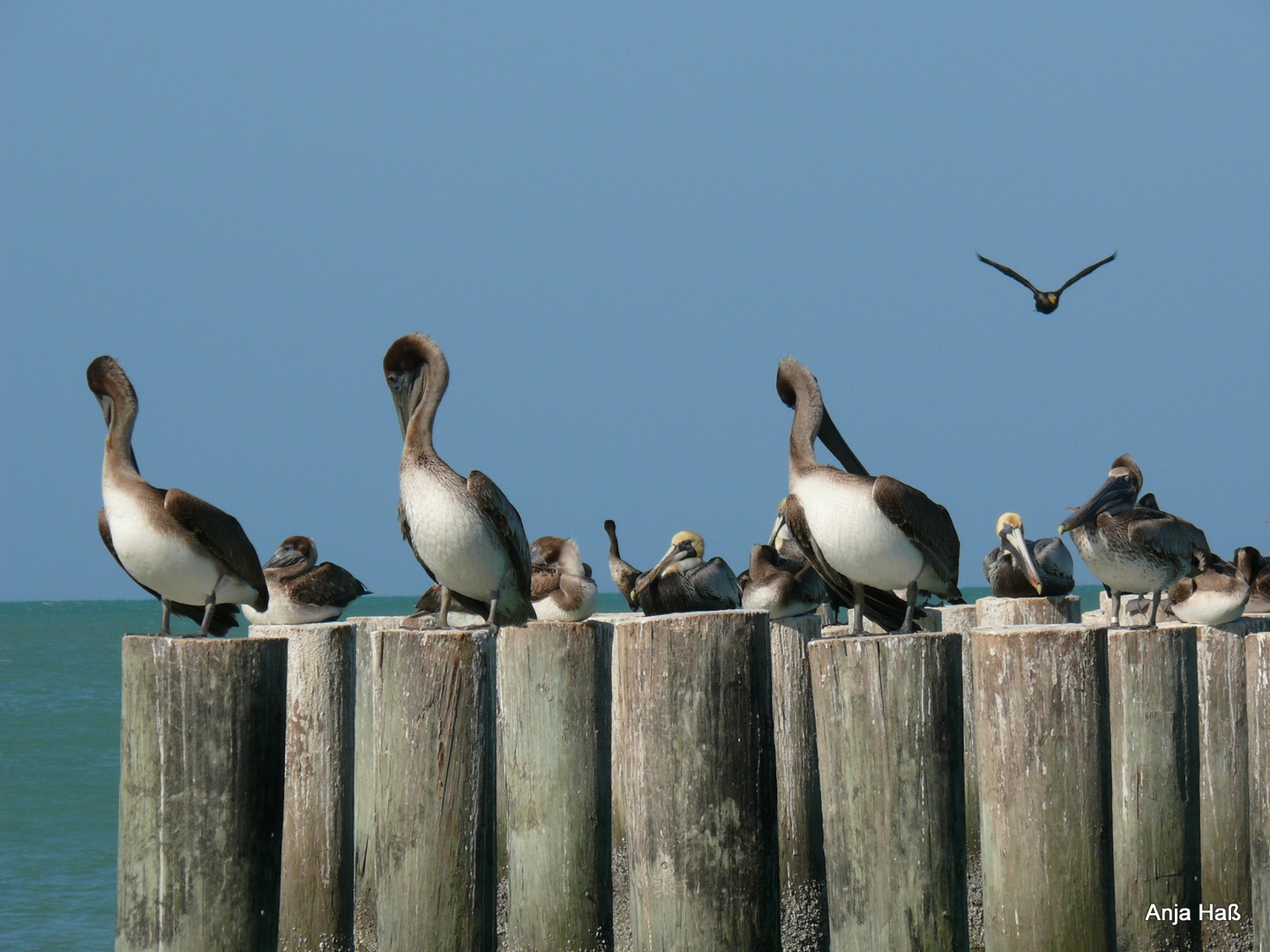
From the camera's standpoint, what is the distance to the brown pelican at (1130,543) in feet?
26.3

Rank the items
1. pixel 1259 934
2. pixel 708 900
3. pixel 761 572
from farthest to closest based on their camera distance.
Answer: pixel 761 572 → pixel 1259 934 → pixel 708 900

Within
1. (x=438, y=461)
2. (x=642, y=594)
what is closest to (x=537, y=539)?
(x=642, y=594)

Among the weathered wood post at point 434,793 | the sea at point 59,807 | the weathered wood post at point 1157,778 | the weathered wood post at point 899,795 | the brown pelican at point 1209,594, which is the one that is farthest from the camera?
the sea at point 59,807

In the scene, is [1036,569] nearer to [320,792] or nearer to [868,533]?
[868,533]

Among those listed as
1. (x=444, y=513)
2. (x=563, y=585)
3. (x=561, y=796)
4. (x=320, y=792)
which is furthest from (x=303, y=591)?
(x=561, y=796)

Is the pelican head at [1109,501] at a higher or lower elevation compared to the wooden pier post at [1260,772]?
higher

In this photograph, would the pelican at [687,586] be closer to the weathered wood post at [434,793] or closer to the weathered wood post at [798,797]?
the weathered wood post at [798,797]

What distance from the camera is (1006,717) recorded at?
15.4ft

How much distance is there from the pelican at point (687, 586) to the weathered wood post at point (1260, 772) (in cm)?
464

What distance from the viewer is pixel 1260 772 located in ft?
18.7

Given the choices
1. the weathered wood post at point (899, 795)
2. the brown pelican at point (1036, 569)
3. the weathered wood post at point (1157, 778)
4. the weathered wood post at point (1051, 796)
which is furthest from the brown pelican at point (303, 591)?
the weathered wood post at point (1051, 796)

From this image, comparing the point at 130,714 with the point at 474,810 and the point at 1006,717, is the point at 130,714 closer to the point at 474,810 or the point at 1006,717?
the point at 474,810

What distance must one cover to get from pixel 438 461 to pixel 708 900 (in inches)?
105

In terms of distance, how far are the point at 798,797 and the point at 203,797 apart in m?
3.61
